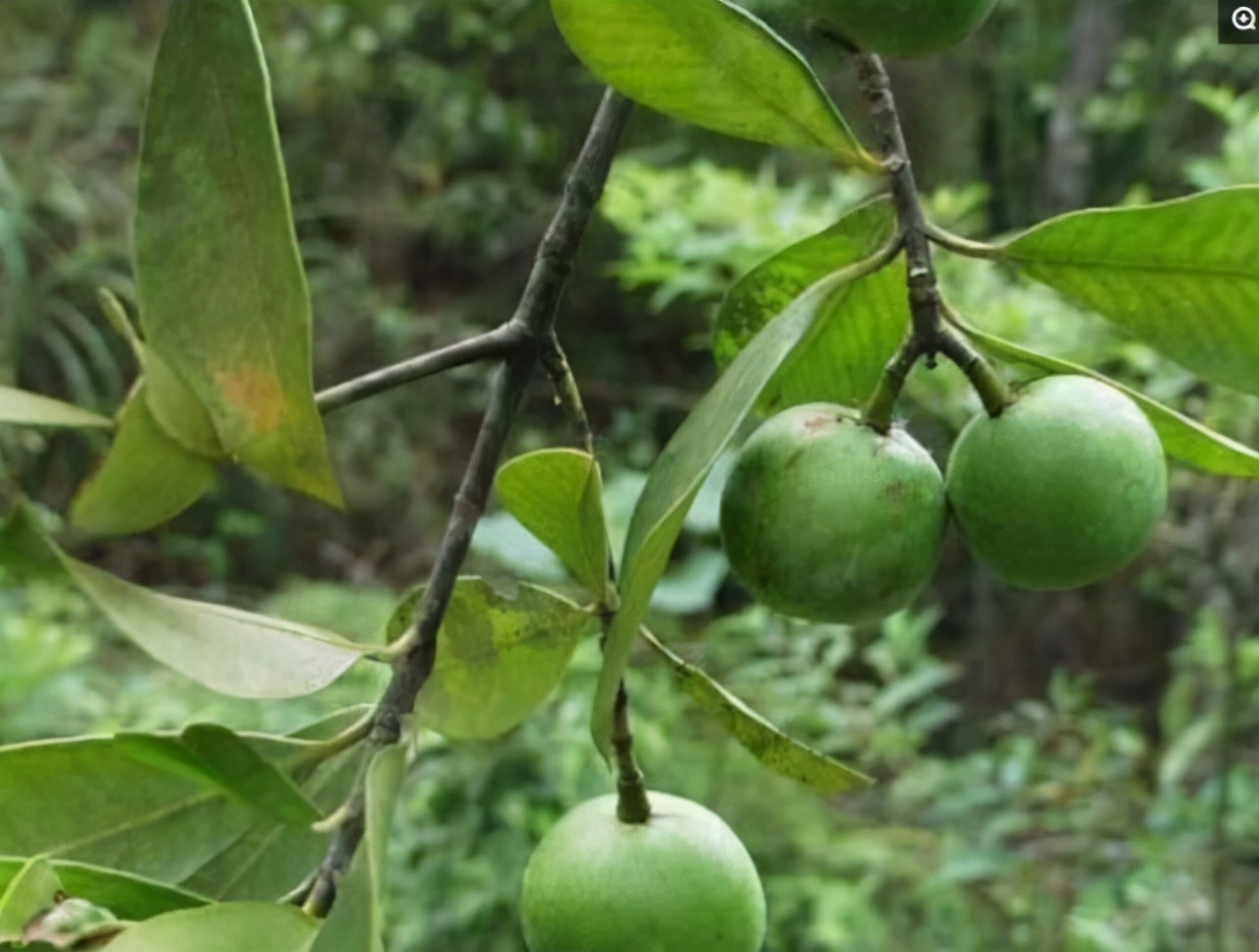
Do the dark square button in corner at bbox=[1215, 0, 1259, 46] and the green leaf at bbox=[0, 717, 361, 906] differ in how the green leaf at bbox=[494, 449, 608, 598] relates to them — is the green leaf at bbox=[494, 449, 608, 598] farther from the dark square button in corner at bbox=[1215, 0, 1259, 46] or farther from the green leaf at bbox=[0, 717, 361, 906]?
the dark square button in corner at bbox=[1215, 0, 1259, 46]

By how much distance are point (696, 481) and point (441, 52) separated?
222 cm

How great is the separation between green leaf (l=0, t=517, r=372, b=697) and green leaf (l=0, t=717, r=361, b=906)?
2 cm

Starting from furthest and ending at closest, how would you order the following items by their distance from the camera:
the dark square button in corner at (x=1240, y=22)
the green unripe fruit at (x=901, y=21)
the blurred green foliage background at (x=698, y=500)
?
the blurred green foliage background at (x=698, y=500) → the dark square button in corner at (x=1240, y=22) → the green unripe fruit at (x=901, y=21)

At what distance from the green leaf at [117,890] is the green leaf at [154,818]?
0.03m

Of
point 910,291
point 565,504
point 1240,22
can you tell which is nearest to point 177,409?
point 565,504

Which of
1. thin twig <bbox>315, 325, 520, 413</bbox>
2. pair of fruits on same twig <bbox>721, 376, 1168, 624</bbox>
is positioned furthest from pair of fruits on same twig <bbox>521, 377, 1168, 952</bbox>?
thin twig <bbox>315, 325, 520, 413</bbox>

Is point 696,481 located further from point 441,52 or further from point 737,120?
point 441,52

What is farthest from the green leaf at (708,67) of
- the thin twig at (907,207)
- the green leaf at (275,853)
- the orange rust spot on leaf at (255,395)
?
the green leaf at (275,853)

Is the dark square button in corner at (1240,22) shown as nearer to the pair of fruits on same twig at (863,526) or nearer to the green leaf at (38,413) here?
the pair of fruits on same twig at (863,526)

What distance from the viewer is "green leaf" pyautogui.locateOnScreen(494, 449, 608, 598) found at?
44 cm

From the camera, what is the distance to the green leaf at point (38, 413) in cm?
37

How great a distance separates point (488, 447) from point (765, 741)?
0.14 meters

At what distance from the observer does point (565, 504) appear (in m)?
0.45

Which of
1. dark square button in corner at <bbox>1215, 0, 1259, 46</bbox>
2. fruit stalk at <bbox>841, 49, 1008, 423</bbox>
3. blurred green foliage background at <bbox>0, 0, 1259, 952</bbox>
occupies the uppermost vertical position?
dark square button in corner at <bbox>1215, 0, 1259, 46</bbox>
